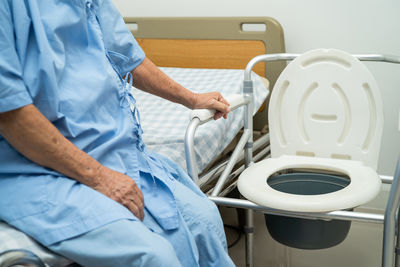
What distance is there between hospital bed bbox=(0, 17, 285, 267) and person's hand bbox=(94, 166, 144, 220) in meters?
0.43

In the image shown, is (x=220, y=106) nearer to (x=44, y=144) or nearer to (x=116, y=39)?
(x=116, y=39)

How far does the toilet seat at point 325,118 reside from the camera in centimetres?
178

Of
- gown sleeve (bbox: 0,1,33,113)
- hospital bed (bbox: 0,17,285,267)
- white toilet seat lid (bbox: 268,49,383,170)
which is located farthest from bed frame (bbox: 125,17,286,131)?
gown sleeve (bbox: 0,1,33,113)

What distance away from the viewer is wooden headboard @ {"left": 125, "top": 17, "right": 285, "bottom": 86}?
8.11 ft

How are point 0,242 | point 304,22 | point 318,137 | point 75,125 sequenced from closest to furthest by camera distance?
point 0,242 < point 75,125 < point 318,137 < point 304,22

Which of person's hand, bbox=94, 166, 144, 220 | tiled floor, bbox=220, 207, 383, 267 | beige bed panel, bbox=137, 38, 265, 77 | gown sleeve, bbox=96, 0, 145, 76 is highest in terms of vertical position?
gown sleeve, bbox=96, 0, 145, 76

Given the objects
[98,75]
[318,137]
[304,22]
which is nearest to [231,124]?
[318,137]

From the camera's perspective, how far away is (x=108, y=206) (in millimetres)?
970

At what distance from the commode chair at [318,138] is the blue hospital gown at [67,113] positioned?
501 millimetres

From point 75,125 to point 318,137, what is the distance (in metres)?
1.16

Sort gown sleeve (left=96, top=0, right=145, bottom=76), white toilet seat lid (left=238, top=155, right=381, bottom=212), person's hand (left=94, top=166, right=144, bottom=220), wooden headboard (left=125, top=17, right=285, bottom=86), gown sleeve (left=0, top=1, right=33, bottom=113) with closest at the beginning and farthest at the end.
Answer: gown sleeve (left=0, top=1, right=33, bottom=113) → person's hand (left=94, top=166, right=144, bottom=220) → gown sleeve (left=96, top=0, right=145, bottom=76) → white toilet seat lid (left=238, top=155, right=381, bottom=212) → wooden headboard (left=125, top=17, right=285, bottom=86)

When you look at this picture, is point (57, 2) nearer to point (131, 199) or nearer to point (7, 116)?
point (7, 116)

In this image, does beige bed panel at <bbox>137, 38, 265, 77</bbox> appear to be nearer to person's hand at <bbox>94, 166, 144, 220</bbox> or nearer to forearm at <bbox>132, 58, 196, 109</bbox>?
forearm at <bbox>132, 58, 196, 109</bbox>

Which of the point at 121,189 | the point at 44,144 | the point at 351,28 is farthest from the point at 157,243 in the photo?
the point at 351,28
